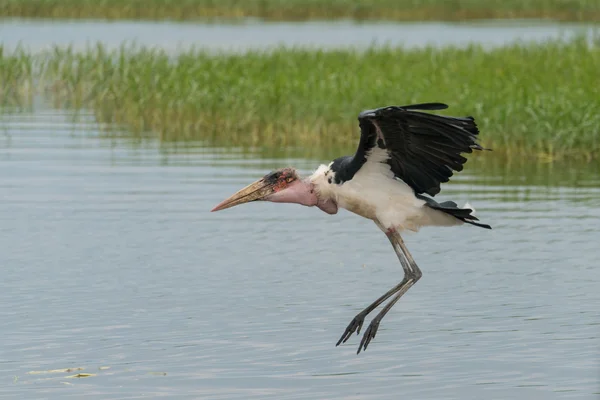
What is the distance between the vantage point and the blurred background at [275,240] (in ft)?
25.2

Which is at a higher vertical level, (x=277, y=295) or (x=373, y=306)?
(x=373, y=306)

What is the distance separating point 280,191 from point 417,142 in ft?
2.90

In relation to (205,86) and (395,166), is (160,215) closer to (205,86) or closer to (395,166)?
(395,166)

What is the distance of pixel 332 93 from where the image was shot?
1992cm

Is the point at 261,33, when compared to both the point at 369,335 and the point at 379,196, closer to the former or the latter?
the point at 379,196

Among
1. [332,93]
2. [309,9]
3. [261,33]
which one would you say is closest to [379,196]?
[332,93]

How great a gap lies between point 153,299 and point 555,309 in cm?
276

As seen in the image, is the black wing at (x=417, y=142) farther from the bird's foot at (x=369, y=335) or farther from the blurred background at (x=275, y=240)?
the blurred background at (x=275, y=240)

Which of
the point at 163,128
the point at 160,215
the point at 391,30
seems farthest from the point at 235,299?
the point at 391,30

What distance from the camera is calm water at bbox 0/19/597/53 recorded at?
36812 millimetres

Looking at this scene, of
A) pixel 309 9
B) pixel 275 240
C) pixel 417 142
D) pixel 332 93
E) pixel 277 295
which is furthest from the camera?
pixel 309 9

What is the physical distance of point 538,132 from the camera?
17.2 meters

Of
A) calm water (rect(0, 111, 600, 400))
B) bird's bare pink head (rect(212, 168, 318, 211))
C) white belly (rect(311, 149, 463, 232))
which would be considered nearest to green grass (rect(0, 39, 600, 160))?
calm water (rect(0, 111, 600, 400))

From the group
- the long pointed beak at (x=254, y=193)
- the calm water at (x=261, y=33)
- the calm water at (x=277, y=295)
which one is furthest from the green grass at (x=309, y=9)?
the long pointed beak at (x=254, y=193)
